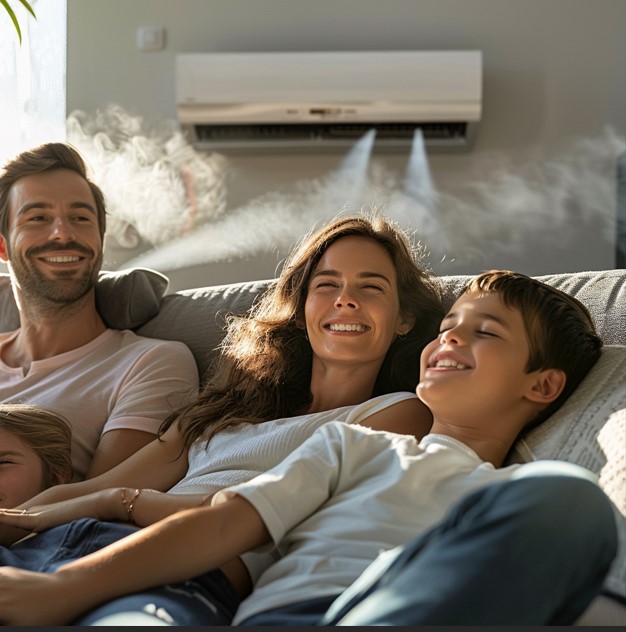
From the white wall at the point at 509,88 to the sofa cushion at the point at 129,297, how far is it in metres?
2.24

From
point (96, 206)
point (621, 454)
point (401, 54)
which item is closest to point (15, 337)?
point (96, 206)

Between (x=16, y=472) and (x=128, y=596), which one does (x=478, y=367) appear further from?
(x=16, y=472)

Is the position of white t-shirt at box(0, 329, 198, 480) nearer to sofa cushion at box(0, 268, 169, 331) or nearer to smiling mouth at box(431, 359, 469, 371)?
sofa cushion at box(0, 268, 169, 331)

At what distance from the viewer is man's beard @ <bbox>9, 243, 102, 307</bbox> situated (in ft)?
6.95

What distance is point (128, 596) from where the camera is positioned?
3.43 feet

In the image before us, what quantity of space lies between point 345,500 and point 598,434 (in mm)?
367

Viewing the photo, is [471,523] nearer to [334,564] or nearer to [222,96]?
[334,564]

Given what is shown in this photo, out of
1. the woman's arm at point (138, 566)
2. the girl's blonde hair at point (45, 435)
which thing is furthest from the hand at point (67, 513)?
the woman's arm at point (138, 566)

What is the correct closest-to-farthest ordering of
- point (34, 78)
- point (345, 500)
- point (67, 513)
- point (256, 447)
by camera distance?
point (345, 500)
point (67, 513)
point (256, 447)
point (34, 78)

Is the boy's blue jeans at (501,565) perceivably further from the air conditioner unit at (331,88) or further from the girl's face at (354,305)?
the air conditioner unit at (331,88)

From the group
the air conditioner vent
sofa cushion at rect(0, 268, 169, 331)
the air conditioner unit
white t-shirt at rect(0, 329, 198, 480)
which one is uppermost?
the air conditioner unit

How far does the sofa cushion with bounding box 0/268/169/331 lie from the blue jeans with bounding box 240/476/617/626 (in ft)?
4.36

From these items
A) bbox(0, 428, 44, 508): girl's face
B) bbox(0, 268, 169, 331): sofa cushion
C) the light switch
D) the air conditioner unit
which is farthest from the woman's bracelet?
the light switch

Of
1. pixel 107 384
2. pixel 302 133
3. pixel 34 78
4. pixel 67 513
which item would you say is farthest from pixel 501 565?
pixel 34 78
